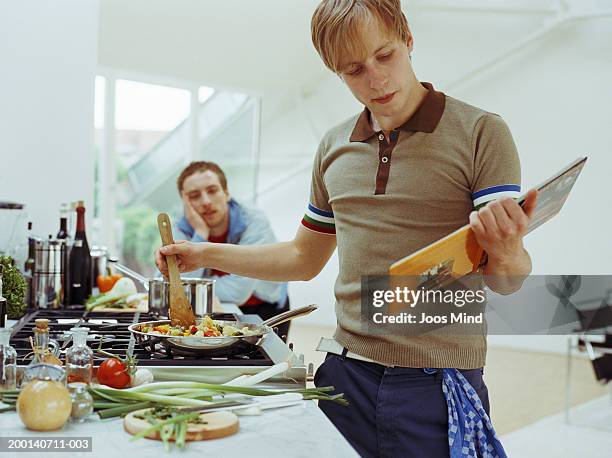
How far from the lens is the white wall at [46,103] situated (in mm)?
2740

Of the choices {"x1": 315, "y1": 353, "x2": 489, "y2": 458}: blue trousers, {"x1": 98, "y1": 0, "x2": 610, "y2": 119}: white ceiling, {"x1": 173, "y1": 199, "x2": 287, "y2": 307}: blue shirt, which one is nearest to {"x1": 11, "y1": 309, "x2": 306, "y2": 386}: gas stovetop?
{"x1": 315, "y1": 353, "x2": 489, "y2": 458}: blue trousers

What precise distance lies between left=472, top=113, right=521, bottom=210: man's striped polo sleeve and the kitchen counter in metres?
0.51

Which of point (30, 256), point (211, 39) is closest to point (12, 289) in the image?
point (30, 256)

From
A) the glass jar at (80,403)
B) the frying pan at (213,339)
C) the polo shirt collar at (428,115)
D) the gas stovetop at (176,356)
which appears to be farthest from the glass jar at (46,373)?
the polo shirt collar at (428,115)

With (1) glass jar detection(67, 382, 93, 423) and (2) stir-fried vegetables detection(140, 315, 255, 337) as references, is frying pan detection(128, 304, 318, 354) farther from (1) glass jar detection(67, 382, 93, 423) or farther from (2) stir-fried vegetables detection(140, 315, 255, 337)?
(1) glass jar detection(67, 382, 93, 423)

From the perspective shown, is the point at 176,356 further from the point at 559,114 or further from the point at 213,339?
the point at 559,114

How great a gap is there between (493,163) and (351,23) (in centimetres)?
37

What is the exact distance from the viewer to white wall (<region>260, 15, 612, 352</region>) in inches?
265

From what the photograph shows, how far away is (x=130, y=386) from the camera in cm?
146

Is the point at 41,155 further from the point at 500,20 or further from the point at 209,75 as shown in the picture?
the point at 500,20

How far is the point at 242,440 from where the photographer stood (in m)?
1.17

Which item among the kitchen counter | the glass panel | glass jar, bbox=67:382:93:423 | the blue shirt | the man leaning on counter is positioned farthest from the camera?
the glass panel

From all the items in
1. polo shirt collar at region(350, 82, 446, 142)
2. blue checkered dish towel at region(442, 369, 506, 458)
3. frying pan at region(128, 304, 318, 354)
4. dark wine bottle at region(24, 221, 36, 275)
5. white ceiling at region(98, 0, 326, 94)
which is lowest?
blue checkered dish towel at region(442, 369, 506, 458)

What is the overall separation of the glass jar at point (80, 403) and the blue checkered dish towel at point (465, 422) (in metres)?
0.66
